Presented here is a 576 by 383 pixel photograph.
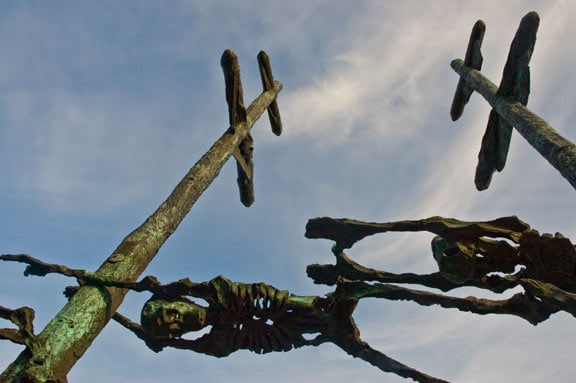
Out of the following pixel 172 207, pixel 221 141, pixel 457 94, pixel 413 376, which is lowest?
pixel 413 376

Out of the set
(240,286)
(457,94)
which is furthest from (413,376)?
(457,94)

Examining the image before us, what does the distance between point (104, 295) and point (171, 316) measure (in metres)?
0.54

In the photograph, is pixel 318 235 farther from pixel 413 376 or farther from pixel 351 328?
pixel 413 376

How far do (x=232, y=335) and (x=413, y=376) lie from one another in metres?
1.54

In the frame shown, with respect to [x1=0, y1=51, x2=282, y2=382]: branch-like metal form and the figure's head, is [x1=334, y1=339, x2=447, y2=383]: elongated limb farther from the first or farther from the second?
[x1=0, y1=51, x2=282, y2=382]: branch-like metal form

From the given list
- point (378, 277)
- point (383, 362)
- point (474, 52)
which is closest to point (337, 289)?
point (378, 277)

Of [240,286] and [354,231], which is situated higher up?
[354,231]

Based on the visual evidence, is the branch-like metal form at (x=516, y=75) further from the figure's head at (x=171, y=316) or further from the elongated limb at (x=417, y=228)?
the figure's head at (x=171, y=316)

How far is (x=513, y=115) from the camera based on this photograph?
246 inches

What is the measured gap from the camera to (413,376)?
13.1 ft

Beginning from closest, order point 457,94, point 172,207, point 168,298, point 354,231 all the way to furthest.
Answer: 1. point 168,298
2. point 354,231
3. point 172,207
4. point 457,94

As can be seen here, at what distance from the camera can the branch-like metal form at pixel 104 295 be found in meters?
2.90

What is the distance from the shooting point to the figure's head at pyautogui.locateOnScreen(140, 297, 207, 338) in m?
3.80

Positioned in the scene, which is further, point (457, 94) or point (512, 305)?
point (457, 94)
